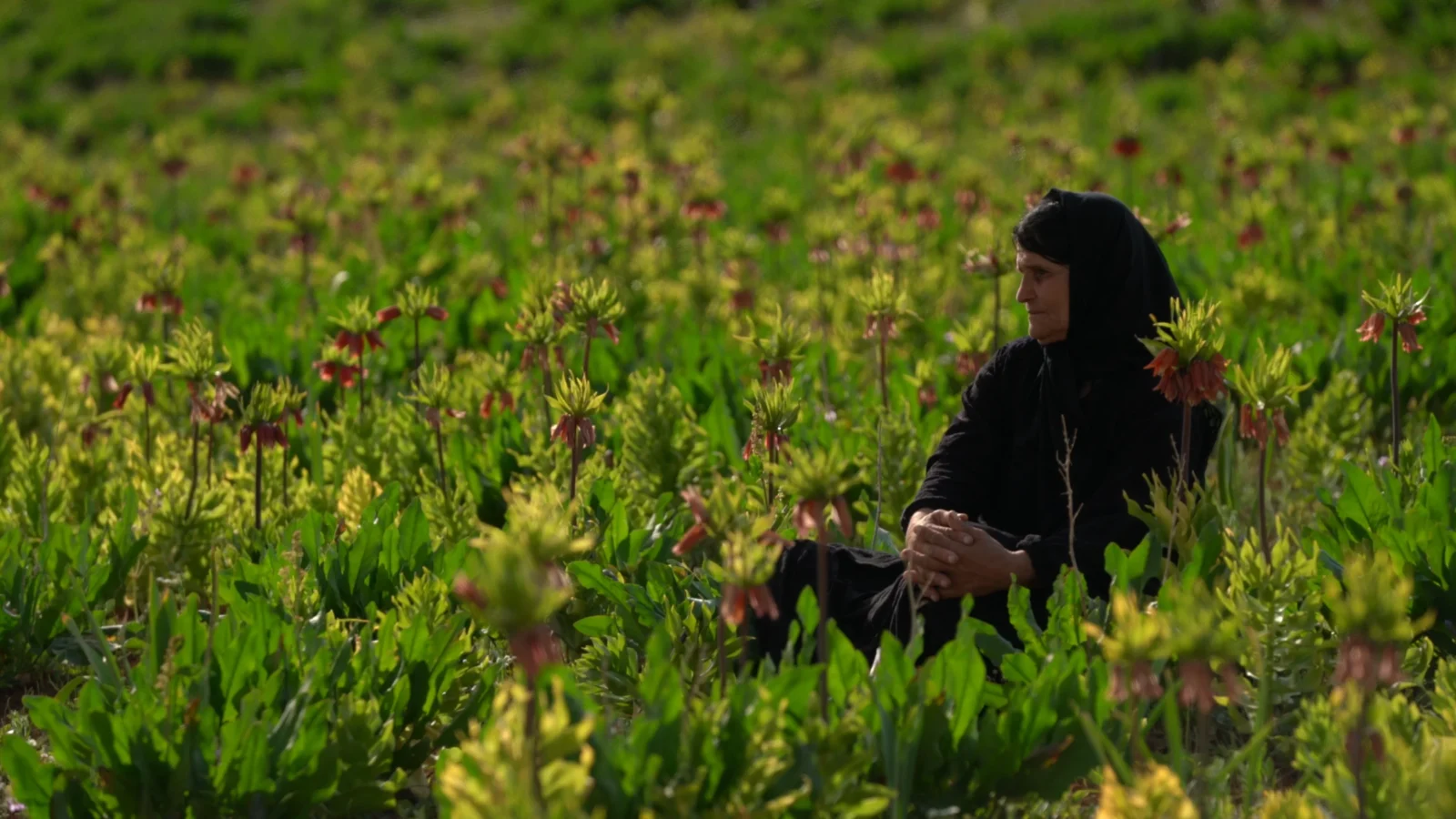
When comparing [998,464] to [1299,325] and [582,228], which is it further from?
[582,228]

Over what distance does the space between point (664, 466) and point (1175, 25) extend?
1304 centimetres

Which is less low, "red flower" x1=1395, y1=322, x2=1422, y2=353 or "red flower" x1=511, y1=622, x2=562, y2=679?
"red flower" x1=1395, y1=322, x2=1422, y2=353

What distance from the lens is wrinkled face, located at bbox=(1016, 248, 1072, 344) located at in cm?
330

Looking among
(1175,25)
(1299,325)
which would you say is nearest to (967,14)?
(1175,25)

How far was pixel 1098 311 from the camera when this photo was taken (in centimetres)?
330

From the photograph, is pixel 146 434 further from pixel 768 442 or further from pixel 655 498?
pixel 768 442

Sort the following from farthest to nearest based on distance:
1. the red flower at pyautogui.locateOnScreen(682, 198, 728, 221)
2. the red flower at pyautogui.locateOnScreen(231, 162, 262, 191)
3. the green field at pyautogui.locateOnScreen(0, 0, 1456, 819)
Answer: the red flower at pyautogui.locateOnScreen(231, 162, 262, 191), the red flower at pyautogui.locateOnScreen(682, 198, 728, 221), the green field at pyautogui.locateOnScreen(0, 0, 1456, 819)

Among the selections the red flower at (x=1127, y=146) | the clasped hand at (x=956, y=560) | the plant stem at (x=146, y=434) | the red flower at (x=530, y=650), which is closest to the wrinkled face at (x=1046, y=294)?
the clasped hand at (x=956, y=560)

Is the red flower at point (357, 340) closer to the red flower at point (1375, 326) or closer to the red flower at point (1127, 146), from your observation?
the red flower at point (1375, 326)

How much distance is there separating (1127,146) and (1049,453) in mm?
3791

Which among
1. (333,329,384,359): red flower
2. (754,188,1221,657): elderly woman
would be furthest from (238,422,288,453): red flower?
(754,188,1221,657): elderly woman

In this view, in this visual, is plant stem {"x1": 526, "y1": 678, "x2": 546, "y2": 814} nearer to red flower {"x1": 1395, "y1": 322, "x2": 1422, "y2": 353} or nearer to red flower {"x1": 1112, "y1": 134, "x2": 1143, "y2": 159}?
red flower {"x1": 1395, "y1": 322, "x2": 1422, "y2": 353}

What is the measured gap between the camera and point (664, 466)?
14.2 ft

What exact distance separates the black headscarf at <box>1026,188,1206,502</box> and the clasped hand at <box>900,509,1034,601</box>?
0.92 ft
